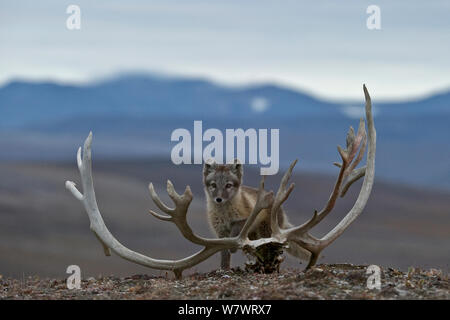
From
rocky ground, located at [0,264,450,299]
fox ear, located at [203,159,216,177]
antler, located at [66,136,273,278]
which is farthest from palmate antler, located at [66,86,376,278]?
fox ear, located at [203,159,216,177]

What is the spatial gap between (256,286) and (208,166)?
8.73 ft

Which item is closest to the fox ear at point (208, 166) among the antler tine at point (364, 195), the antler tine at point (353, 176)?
the antler tine at point (364, 195)

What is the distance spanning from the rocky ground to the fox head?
124 centimetres

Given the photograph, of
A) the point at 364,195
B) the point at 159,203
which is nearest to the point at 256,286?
the point at 159,203

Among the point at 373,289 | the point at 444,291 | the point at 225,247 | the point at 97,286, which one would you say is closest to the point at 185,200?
the point at 225,247

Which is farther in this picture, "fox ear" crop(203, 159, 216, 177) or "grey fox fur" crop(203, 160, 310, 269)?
"fox ear" crop(203, 159, 216, 177)

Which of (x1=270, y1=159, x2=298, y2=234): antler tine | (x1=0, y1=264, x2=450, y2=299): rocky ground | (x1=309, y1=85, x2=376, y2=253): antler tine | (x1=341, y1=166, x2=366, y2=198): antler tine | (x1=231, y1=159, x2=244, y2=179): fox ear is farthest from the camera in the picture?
(x1=231, y1=159, x2=244, y2=179): fox ear

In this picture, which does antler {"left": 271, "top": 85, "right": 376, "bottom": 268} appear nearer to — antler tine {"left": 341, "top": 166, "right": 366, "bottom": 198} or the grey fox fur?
antler tine {"left": 341, "top": 166, "right": 366, "bottom": 198}

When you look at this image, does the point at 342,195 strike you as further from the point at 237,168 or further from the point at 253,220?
A: the point at 237,168

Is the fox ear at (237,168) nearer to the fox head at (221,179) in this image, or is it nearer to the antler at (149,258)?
the fox head at (221,179)

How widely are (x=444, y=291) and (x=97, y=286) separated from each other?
4.60 metres

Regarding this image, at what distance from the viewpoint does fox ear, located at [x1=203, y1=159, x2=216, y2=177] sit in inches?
443

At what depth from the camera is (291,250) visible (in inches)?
446

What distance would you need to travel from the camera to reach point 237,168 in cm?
1144
